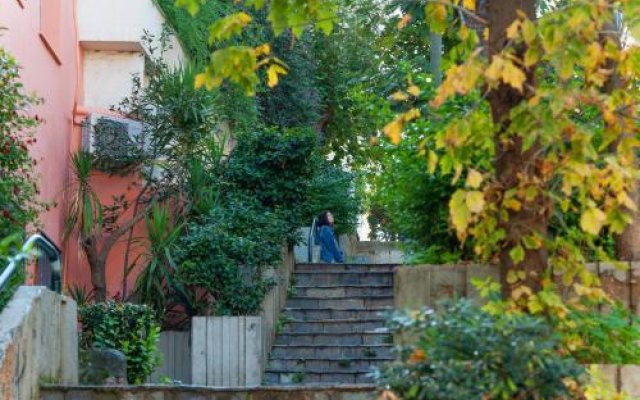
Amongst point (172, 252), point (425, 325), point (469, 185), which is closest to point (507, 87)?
point (469, 185)

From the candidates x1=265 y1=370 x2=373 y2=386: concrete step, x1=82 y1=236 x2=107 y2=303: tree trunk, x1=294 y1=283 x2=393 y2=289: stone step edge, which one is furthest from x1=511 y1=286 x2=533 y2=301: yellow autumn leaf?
x1=82 y1=236 x2=107 y2=303: tree trunk

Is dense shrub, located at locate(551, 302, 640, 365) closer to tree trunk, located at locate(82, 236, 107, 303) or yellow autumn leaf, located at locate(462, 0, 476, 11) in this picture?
yellow autumn leaf, located at locate(462, 0, 476, 11)

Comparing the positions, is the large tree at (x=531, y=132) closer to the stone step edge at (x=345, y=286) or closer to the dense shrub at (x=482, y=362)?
the dense shrub at (x=482, y=362)

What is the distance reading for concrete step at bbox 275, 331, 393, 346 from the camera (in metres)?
15.4

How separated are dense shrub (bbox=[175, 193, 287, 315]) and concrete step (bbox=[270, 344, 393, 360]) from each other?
657mm

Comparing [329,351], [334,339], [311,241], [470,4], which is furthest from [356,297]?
[470,4]

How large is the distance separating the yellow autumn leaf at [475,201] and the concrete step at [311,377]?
7.81 metres

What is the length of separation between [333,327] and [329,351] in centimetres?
63

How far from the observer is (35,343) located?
29.6 ft

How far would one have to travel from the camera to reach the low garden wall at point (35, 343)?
8.25 metres

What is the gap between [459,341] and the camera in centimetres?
628

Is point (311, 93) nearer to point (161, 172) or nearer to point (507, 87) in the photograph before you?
point (161, 172)

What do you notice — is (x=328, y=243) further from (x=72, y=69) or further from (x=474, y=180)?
(x=474, y=180)

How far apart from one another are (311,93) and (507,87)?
64.9 feet
